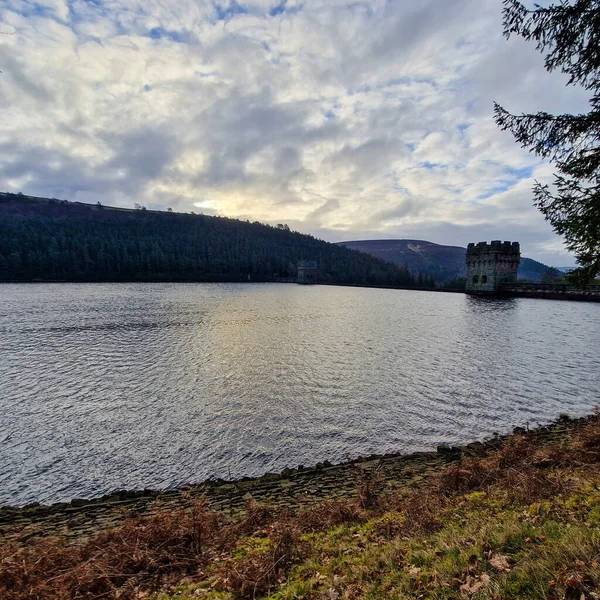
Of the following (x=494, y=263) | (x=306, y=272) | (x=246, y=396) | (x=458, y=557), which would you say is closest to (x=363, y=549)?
(x=458, y=557)

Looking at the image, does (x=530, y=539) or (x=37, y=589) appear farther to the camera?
(x=37, y=589)

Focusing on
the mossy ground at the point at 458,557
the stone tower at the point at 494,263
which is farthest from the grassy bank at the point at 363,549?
the stone tower at the point at 494,263

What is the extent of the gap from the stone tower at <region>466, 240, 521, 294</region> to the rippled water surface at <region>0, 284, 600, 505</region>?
147ft

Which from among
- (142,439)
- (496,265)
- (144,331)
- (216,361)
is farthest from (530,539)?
(496,265)

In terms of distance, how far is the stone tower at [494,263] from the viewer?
264 ft

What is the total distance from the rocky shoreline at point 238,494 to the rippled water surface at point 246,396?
0.90 metres

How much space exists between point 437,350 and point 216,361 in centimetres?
2002

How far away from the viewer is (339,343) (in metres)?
34.8

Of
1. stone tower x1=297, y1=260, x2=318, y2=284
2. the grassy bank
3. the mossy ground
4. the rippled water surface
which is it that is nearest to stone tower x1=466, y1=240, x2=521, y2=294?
the rippled water surface

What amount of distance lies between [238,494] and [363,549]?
557cm

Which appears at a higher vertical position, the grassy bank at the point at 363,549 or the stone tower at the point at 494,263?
the stone tower at the point at 494,263

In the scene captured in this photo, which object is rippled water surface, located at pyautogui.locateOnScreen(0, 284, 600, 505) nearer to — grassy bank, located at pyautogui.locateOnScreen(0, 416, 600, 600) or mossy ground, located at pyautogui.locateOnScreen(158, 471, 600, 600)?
grassy bank, located at pyautogui.locateOnScreen(0, 416, 600, 600)

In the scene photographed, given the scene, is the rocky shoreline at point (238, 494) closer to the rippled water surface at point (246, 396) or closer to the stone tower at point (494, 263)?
the rippled water surface at point (246, 396)

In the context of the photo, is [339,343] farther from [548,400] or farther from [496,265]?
[496,265]
